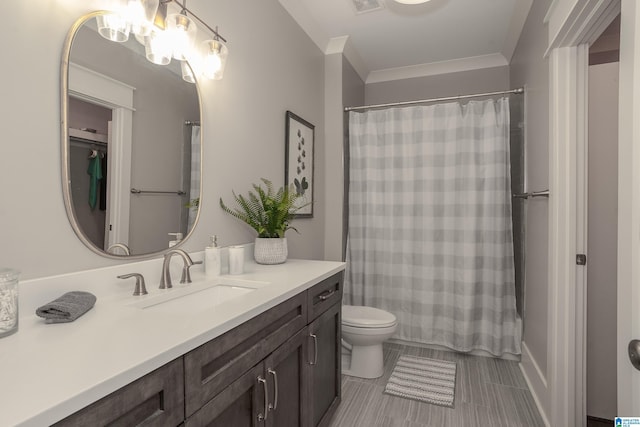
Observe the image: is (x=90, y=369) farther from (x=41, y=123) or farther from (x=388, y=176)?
(x=388, y=176)

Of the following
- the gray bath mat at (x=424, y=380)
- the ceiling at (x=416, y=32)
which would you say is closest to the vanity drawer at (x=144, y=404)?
the gray bath mat at (x=424, y=380)

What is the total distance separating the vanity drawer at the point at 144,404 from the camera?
57 centimetres

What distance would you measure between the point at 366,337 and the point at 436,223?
3.50 feet

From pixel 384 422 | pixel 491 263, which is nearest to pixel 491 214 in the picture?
pixel 491 263

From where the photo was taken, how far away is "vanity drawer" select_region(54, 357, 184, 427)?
0.57 metres

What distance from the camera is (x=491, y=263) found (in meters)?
2.55

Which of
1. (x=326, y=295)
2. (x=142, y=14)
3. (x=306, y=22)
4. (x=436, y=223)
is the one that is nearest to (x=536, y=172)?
(x=436, y=223)

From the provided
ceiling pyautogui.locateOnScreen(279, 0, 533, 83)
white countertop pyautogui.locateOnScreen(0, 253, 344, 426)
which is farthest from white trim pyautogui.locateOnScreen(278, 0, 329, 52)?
white countertop pyautogui.locateOnScreen(0, 253, 344, 426)

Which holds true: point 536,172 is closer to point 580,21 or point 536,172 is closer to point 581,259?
point 581,259

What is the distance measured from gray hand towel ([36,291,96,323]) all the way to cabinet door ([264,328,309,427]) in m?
0.55

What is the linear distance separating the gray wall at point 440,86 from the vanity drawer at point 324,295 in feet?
7.70

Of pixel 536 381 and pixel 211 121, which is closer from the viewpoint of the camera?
pixel 211 121

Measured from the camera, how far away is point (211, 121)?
1.61 meters

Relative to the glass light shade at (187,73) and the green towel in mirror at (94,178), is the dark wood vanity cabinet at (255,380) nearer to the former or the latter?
the green towel in mirror at (94,178)
